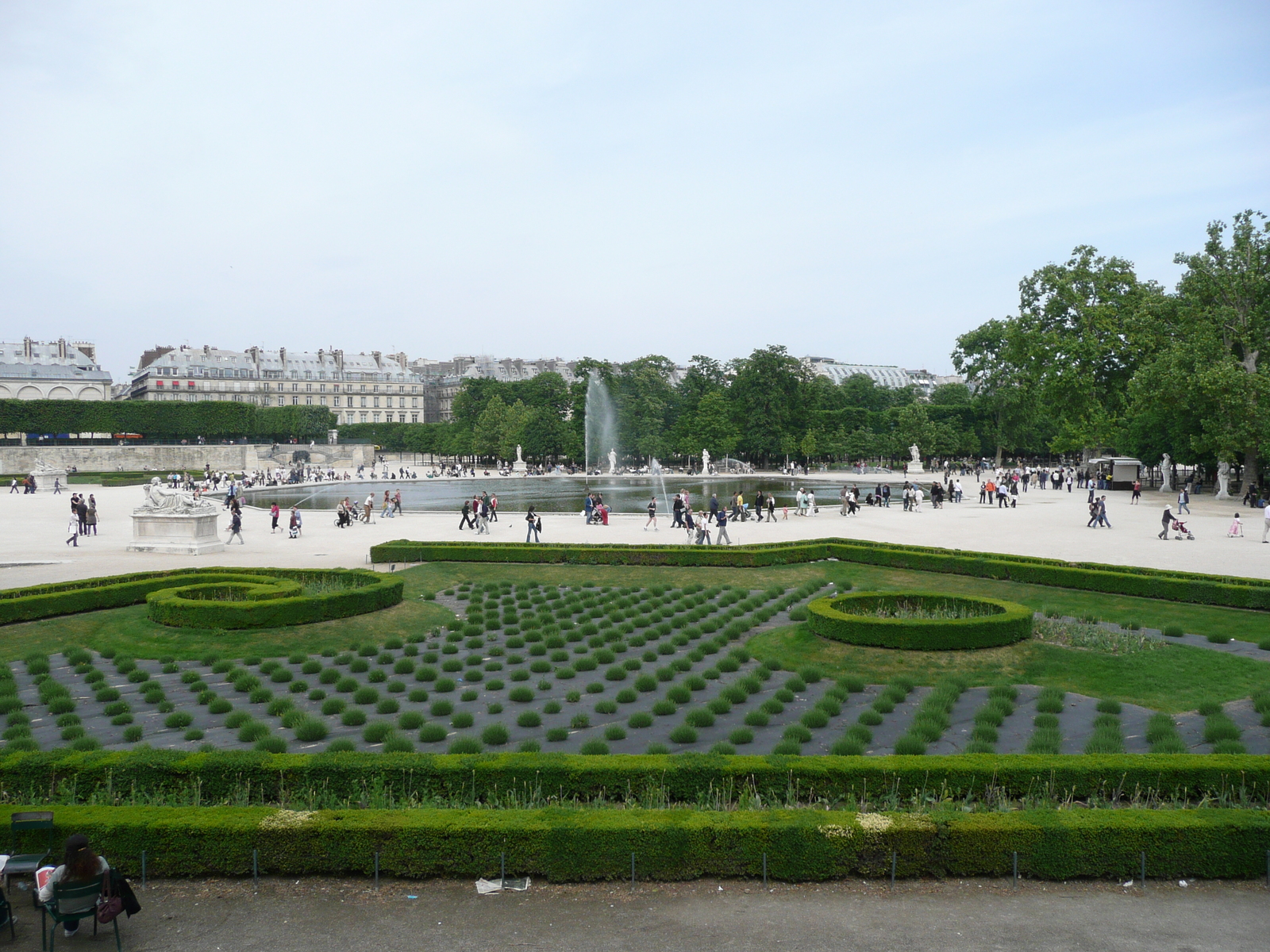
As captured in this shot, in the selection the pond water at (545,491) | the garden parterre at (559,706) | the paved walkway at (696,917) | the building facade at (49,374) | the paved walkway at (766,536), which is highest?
the building facade at (49,374)

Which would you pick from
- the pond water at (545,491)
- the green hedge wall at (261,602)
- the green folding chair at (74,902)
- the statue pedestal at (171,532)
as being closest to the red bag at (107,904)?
the green folding chair at (74,902)

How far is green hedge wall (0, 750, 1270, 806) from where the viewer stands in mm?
8953

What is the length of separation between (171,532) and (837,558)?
20340 mm

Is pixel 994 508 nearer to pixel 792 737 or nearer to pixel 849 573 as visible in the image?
pixel 849 573

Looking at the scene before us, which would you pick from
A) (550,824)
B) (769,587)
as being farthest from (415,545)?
(550,824)

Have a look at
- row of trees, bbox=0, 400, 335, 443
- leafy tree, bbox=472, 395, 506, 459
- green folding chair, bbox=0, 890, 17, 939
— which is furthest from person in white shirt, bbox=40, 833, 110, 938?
row of trees, bbox=0, 400, 335, 443

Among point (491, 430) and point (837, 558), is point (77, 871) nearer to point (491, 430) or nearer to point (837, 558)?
point (837, 558)

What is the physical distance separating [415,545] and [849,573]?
12.3 m

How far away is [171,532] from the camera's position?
28172mm

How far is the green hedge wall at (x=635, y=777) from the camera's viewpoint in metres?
8.95

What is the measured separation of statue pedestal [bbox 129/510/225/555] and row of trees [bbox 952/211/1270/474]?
40976mm

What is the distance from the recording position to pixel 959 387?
412 ft

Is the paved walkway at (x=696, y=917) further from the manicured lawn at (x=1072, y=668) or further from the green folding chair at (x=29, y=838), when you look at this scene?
the manicured lawn at (x=1072, y=668)

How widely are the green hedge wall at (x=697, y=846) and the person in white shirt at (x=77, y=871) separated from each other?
1.11 meters
